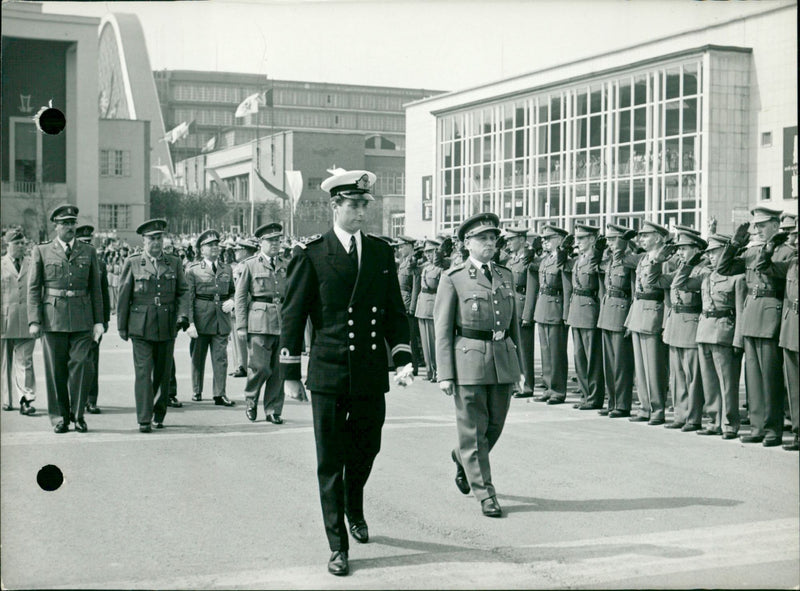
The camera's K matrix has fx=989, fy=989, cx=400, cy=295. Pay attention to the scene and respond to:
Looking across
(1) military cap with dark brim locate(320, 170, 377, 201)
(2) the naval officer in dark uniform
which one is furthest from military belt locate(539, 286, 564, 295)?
(1) military cap with dark brim locate(320, 170, 377, 201)

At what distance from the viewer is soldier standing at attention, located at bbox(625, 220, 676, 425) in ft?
34.3

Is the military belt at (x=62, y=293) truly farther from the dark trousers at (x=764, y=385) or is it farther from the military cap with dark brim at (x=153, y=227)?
→ the dark trousers at (x=764, y=385)

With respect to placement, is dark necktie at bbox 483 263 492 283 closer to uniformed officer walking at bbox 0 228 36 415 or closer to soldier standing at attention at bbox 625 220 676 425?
soldier standing at attention at bbox 625 220 676 425

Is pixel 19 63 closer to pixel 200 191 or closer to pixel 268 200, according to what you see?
pixel 268 200

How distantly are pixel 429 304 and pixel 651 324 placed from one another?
473 centimetres

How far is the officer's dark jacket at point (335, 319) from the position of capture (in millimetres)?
5656

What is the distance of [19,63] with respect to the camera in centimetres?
498

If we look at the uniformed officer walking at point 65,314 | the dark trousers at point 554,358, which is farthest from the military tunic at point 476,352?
the dark trousers at point 554,358

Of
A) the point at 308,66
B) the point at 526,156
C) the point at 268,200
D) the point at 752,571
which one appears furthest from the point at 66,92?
the point at 526,156

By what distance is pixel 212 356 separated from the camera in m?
12.5

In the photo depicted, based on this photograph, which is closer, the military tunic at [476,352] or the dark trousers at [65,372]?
the military tunic at [476,352]

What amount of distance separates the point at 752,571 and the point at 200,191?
5.51m

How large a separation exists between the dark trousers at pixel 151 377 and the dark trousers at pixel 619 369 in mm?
4830

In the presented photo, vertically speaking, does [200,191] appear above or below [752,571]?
above
